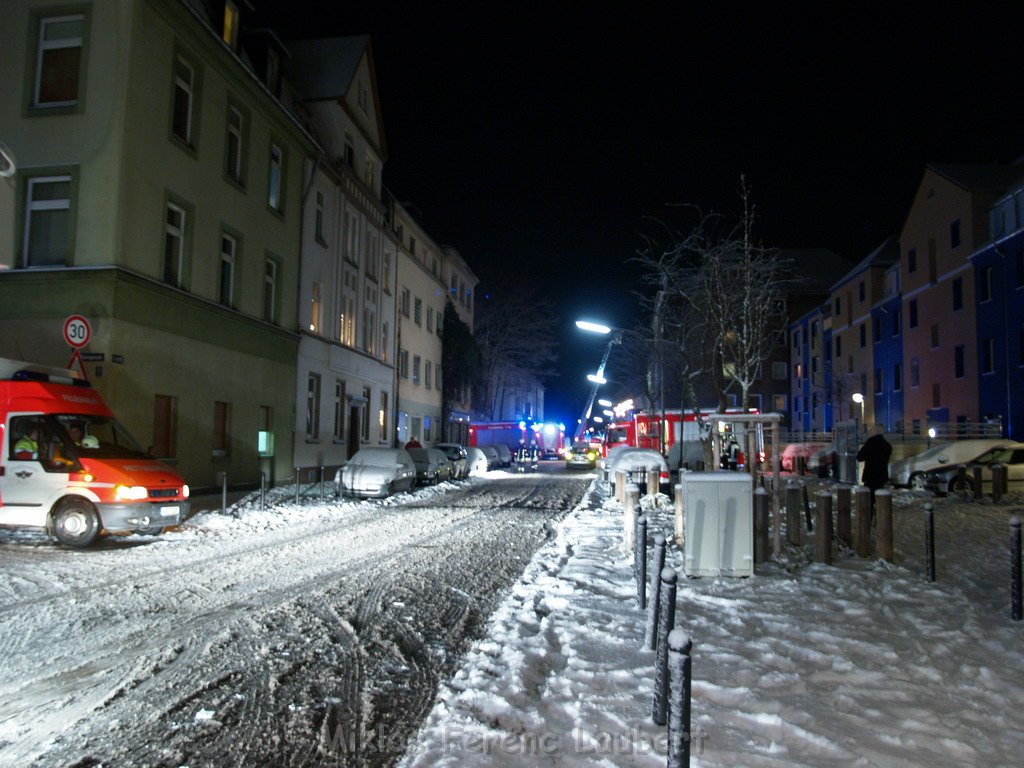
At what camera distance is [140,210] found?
734 inches

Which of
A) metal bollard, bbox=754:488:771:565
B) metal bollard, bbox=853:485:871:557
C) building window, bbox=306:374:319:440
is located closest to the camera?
metal bollard, bbox=754:488:771:565

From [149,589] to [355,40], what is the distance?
27654 millimetres

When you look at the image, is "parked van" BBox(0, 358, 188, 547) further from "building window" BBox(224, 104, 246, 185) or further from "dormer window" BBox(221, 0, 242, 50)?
"dormer window" BBox(221, 0, 242, 50)

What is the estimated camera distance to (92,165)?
712 inches

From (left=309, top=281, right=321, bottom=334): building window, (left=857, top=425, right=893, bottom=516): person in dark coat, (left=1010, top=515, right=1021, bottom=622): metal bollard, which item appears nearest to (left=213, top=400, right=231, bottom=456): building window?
(left=309, top=281, right=321, bottom=334): building window

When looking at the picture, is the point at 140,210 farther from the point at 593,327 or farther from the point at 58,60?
the point at 593,327

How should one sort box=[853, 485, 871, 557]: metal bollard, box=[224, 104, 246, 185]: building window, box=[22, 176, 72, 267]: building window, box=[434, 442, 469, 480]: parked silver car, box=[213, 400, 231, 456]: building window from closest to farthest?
box=[853, 485, 871, 557]: metal bollard < box=[22, 176, 72, 267]: building window < box=[213, 400, 231, 456]: building window < box=[224, 104, 246, 185]: building window < box=[434, 442, 469, 480]: parked silver car

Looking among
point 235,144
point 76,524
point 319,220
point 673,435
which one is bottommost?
point 76,524

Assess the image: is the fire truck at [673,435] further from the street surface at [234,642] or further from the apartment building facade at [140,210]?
the street surface at [234,642]

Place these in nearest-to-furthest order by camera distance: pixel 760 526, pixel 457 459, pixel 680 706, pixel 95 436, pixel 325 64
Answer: pixel 680 706 < pixel 760 526 < pixel 95 436 < pixel 325 64 < pixel 457 459

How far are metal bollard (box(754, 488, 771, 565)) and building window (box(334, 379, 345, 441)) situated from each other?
22.9 m

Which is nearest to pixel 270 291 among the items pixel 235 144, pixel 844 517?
pixel 235 144

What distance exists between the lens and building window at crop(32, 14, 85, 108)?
18.7 m

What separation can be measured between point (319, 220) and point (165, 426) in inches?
477
